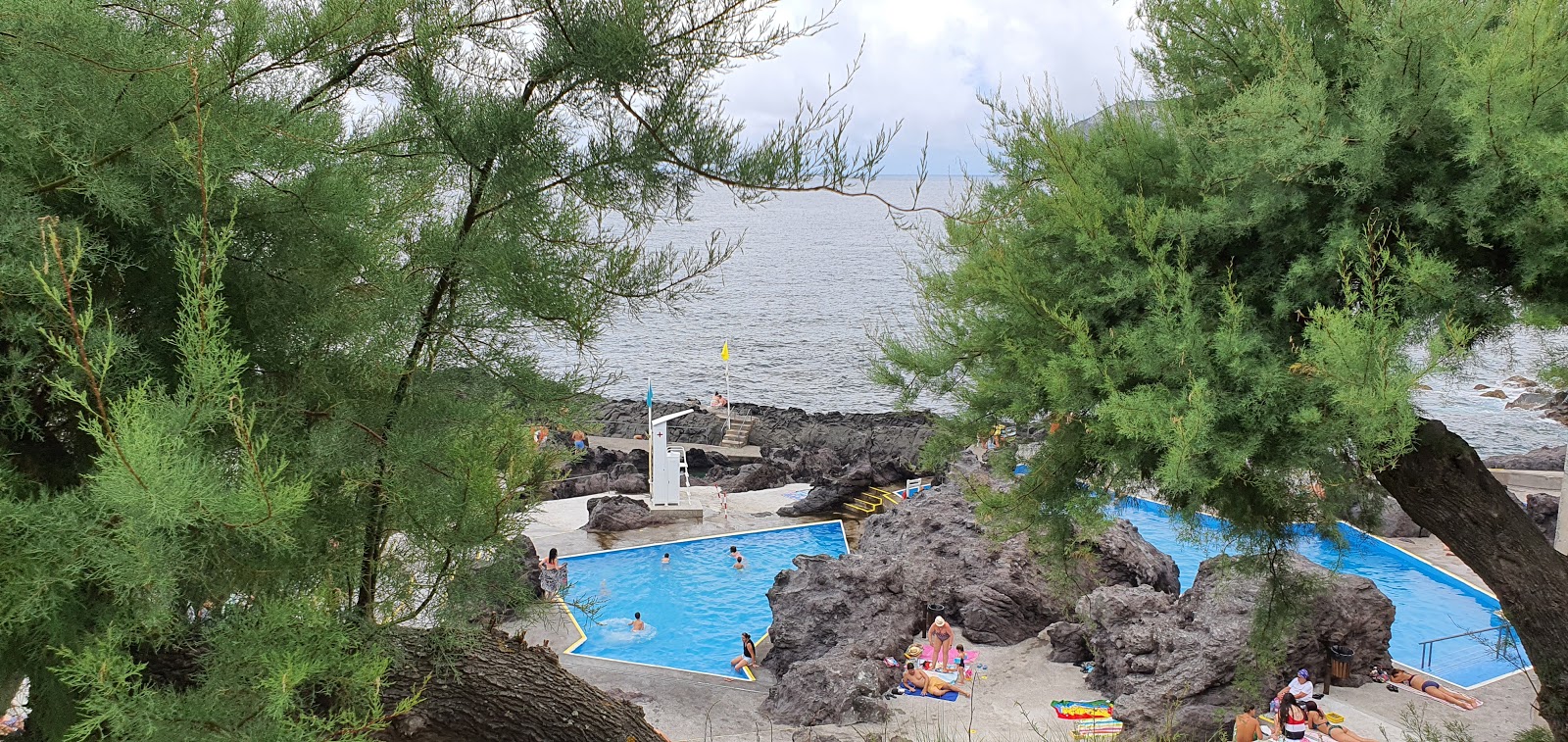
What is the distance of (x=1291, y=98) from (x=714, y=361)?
42359 millimetres

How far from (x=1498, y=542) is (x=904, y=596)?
7.41 m

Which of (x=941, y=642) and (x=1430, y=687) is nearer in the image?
(x=1430, y=687)

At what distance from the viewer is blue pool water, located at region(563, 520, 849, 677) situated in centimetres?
1288

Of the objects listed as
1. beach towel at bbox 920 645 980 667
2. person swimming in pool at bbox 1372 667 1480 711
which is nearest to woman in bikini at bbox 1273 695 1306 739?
person swimming in pool at bbox 1372 667 1480 711

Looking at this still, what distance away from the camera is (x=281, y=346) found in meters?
3.51

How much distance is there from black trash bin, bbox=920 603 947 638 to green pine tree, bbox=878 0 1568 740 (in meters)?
6.74

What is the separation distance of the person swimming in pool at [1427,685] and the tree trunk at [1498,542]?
6.04 metres

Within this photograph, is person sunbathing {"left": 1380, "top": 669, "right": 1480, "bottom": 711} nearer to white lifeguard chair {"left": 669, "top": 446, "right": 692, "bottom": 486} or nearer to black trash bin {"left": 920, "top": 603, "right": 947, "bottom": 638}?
black trash bin {"left": 920, "top": 603, "right": 947, "bottom": 638}

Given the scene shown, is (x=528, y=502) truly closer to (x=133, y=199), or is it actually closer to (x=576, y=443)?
(x=133, y=199)

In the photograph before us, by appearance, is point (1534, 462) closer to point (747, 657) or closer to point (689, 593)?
point (689, 593)

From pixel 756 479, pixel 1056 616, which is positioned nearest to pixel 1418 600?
pixel 1056 616

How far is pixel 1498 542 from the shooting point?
4.76 m

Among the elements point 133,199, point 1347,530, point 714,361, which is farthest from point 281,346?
point 714,361

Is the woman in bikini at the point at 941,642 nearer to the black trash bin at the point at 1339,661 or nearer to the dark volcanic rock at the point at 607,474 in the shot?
the black trash bin at the point at 1339,661
